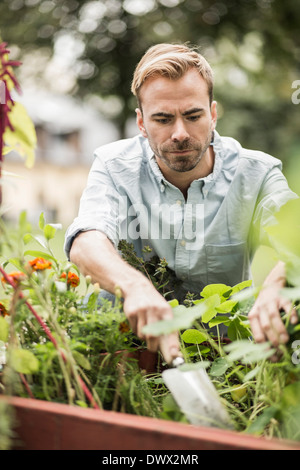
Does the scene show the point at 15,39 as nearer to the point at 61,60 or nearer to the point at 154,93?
the point at 61,60

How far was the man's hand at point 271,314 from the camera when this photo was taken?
83 cm

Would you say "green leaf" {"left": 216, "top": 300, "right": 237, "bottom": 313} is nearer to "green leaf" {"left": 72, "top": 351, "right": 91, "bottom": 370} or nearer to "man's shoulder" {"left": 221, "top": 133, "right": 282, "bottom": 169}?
"green leaf" {"left": 72, "top": 351, "right": 91, "bottom": 370}

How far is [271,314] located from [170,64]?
46.5 inches

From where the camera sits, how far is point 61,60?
46.2 ft

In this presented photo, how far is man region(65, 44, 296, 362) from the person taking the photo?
172 centimetres

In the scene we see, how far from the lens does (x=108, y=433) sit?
673 mm

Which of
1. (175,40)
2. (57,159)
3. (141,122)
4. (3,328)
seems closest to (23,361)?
(3,328)

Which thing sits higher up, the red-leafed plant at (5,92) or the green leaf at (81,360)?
the red-leafed plant at (5,92)

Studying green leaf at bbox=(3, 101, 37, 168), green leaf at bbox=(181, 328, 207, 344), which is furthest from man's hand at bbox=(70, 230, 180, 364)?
green leaf at bbox=(3, 101, 37, 168)

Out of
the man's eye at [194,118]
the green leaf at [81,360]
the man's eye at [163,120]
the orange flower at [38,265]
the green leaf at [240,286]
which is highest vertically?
the man's eye at [194,118]

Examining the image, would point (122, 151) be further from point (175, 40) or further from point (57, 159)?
point (57, 159)

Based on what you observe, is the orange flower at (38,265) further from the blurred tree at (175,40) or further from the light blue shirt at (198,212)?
the blurred tree at (175,40)

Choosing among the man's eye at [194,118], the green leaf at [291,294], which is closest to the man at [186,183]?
the man's eye at [194,118]

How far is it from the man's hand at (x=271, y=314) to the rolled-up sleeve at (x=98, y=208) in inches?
24.0
